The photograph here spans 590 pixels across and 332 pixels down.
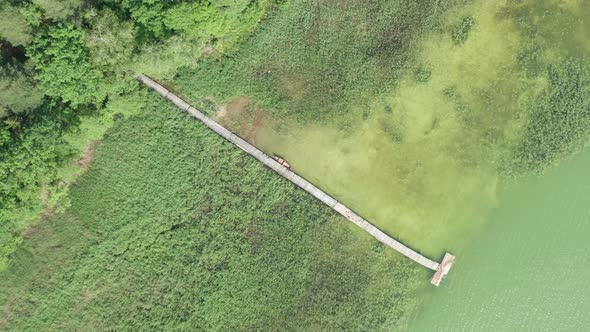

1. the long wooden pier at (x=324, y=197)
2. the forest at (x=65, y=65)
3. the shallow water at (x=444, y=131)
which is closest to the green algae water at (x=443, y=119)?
the shallow water at (x=444, y=131)

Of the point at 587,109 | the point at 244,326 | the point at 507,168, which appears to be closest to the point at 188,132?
the point at 244,326

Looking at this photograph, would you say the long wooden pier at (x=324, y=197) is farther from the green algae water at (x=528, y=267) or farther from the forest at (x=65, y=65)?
the forest at (x=65, y=65)

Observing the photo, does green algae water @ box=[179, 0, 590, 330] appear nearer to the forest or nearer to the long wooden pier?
the long wooden pier

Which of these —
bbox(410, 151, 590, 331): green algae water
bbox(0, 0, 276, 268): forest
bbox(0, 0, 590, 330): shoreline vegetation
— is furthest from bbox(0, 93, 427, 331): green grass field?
bbox(410, 151, 590, 331): green algae water

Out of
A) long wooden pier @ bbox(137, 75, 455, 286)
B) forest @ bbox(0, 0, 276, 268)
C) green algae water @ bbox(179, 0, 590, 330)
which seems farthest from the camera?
green algae water @ bbox(179, 0, 590, 330)

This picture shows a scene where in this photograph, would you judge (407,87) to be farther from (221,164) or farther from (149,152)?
(149,152)

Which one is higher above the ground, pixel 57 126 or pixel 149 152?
pixel 57 126

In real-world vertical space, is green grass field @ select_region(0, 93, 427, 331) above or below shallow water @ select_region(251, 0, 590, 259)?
below
